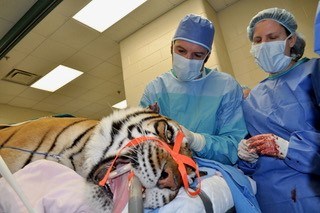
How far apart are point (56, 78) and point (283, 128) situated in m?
5.02

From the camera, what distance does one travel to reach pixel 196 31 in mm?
1740

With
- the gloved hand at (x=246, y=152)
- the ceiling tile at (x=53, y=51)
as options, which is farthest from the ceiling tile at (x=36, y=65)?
the gloved hand at (x=246, y=152)

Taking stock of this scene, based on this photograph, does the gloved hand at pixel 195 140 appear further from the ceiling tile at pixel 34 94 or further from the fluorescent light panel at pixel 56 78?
the ceiling tile at pixel 34 94

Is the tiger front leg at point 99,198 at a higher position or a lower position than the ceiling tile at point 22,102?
lower

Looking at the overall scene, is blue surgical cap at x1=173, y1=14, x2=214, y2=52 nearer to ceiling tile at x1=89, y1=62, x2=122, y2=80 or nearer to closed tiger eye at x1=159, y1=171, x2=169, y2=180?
closed tiger eye at x1=159, y1=171, x2=169, y2=180

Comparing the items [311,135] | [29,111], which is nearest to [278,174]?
[311,135]

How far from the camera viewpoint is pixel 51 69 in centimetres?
519

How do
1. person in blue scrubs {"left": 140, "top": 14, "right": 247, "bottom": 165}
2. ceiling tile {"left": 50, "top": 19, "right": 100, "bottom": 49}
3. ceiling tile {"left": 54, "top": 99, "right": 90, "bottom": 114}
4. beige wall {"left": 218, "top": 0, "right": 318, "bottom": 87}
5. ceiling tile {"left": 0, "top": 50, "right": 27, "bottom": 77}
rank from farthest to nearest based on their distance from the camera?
ceiling tile {"left": 54, "top": 99, "right": 90, "bottom": 114} → ceiling tile {"left": 0, "top": 50, "right": 27, "bottom": 77} → ceiling tile {"left": 50, "top": 19, "right": 100, "bottom": 49} → beige wall {"left": 218, "top": 0, "right": 318, "bottom": 87} → person in blue scrubs {"left": 140, "top": 14, "right": 247, "bottom": 165}

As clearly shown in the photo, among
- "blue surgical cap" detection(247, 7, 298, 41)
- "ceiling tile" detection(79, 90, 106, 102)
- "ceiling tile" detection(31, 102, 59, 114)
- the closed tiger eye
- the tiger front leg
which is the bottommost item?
the tiger front leg

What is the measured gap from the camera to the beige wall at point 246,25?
11.1ft

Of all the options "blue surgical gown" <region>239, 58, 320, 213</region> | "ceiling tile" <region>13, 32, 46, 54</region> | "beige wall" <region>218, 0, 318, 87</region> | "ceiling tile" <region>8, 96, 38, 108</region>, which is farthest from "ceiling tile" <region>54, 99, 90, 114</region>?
"blue surgical gown" <region>239, 58, 320, 213</region>

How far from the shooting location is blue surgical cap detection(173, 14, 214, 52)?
5.70ft

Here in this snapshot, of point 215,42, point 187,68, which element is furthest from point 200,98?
point 215,42

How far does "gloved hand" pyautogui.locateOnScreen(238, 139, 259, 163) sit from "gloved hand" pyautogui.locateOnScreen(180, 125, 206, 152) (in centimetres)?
28
